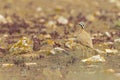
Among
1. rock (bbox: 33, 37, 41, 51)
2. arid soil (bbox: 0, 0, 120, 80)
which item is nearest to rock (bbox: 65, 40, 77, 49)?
arid soil (bbox: 0, 0, 120, 80)

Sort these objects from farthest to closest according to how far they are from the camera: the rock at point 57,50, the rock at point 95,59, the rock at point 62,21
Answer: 1. the rock at point 62,21
2. the rock at point 57,50
3. the rock at point 95,59

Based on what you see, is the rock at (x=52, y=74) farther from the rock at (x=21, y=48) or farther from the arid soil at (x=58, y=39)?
the rock at (x=21, y=48)

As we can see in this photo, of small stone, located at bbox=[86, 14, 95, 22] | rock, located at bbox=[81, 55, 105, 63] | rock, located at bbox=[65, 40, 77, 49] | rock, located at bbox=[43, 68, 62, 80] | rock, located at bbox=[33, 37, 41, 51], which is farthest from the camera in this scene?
small stone, located at bbox=[86, 14, 95, 22]

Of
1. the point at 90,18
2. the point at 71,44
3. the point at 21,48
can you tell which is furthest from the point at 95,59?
the point at 90,18

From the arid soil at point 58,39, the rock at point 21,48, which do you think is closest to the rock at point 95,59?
the arid soil at point 58,39

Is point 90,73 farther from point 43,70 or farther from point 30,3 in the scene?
point 30,3

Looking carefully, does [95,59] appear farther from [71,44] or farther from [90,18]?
[90,18]

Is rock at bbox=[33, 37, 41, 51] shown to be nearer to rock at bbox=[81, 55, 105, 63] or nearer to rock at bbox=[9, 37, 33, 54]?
rock at bbox=[9, 37, 33, 54]

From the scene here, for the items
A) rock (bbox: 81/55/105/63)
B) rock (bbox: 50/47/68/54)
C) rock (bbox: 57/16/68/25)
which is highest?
rock (bbox: 57/16/68/25)

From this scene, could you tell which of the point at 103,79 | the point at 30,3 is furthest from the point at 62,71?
the point at 30,3
